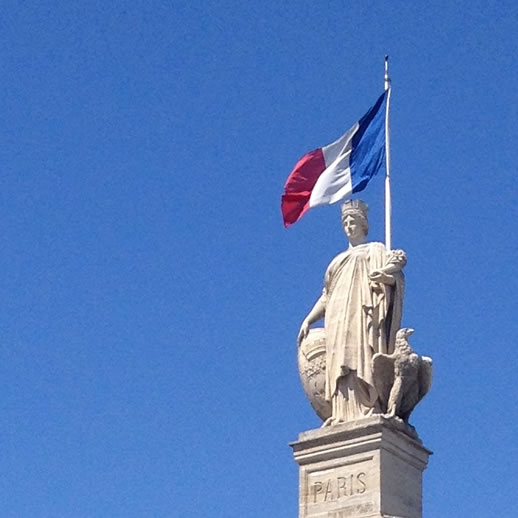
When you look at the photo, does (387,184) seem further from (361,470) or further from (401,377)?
(361,470)

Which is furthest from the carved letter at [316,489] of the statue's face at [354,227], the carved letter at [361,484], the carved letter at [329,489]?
the statue's face at [354,227]

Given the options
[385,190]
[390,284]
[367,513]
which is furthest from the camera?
[385,190]

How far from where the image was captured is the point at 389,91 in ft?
96.9

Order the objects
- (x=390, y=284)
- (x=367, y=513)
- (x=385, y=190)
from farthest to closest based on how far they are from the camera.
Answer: (x=385, y=190), (x=390, y=284), (x=367, y=513)

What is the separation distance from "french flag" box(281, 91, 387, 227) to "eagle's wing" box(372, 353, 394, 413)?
174 inches

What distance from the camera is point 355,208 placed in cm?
2675

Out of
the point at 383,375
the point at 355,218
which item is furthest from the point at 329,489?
the point at 355,218

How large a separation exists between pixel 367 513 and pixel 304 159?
7931 mm

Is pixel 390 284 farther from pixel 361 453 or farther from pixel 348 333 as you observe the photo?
pixel 361 453

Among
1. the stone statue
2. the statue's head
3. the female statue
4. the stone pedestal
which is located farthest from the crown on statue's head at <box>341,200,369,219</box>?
the stone pedestal

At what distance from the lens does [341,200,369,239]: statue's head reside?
26.7m

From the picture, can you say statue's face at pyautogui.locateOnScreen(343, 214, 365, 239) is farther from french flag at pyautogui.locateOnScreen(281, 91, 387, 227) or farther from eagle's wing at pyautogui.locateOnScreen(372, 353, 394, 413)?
eagle's wing at pyautogui.locateOnScreen(372, 353, 394, 413)

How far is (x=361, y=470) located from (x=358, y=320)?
A: 8.89ft

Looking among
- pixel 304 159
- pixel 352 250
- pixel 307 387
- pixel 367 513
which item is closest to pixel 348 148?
pixel 304 159
